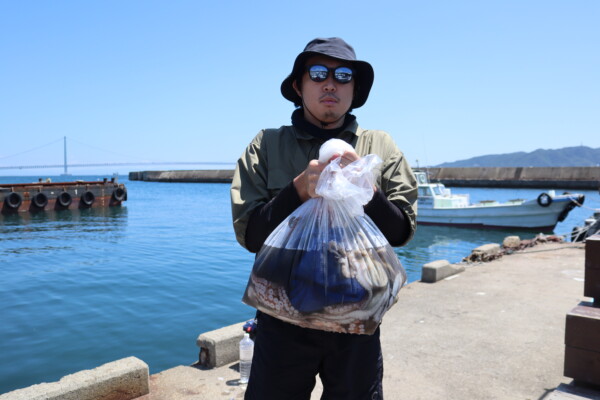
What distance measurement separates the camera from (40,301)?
970cm

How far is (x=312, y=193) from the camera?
150 centimetres

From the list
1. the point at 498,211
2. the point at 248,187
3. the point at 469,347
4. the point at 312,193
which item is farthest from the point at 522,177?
the point at 312,193

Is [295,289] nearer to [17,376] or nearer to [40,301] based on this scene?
[17,376]

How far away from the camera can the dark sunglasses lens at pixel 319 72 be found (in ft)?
5.68

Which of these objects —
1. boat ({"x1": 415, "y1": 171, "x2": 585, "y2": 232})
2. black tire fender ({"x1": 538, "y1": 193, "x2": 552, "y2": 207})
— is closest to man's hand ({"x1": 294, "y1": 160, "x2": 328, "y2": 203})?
boat ({"x1": 415, "y1": 171, "x2": 585, "y2": 232})

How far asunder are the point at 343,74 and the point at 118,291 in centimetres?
1001

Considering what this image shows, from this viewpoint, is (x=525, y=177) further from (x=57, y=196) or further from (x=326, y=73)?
(x=326, y=73)

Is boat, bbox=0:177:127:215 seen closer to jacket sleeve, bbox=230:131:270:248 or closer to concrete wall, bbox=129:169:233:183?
jacket sleeve, bbox=230:131:270:248

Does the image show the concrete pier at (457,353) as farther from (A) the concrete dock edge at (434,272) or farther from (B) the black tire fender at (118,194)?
(B) the black tire fender at (118,194)

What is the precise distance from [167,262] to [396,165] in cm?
1301

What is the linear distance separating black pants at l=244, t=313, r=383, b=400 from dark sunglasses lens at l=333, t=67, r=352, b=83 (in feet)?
3.02

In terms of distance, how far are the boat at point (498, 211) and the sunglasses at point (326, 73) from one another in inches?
852

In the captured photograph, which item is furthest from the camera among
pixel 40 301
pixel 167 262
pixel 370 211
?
pixel 167 262

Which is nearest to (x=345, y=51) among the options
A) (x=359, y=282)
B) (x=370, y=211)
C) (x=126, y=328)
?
(x=370, y=211)
